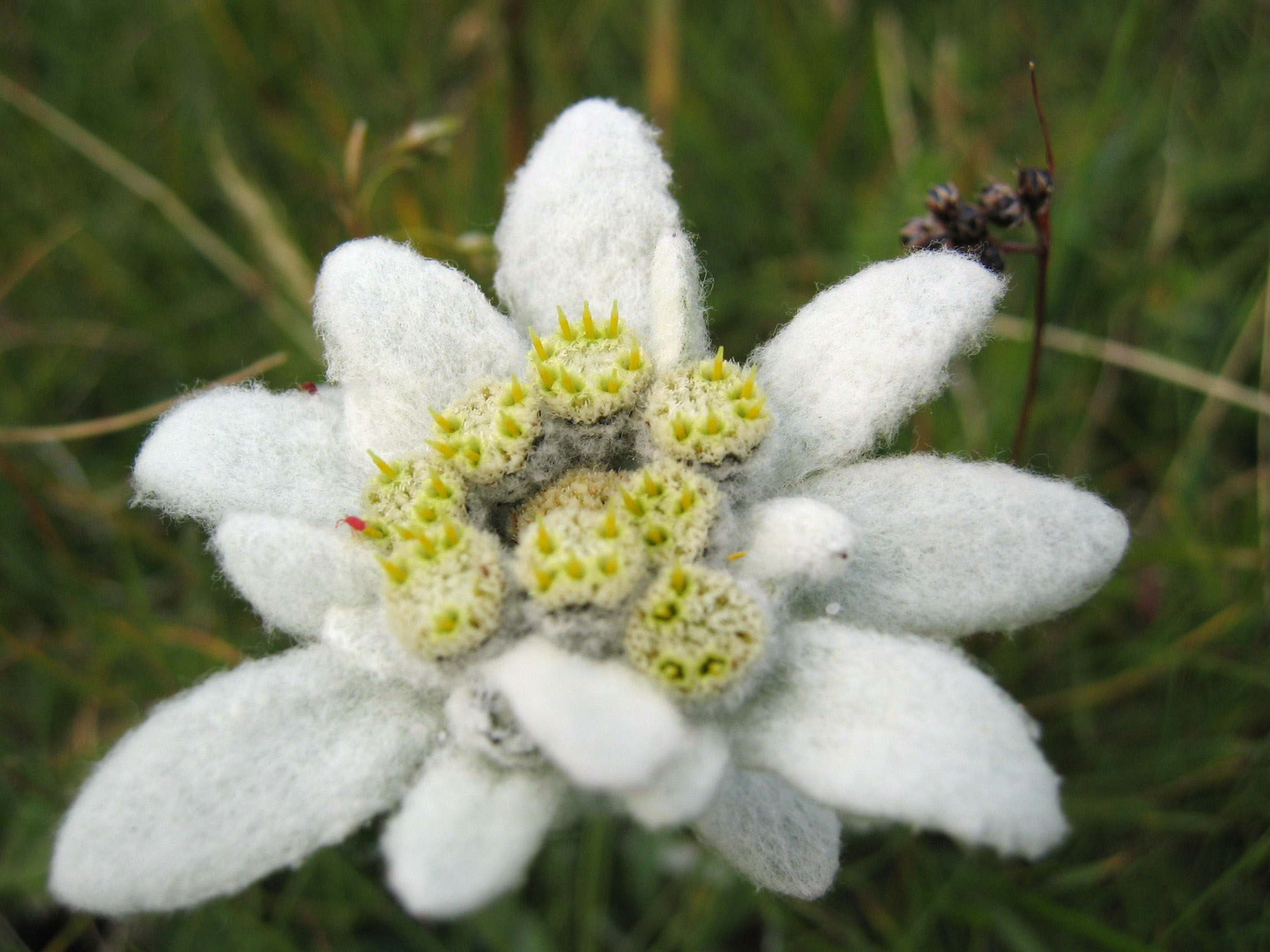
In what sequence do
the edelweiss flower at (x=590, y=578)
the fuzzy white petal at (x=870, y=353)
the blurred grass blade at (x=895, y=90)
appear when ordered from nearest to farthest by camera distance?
1. the edelweiss flower at (x=590, y=578)
2. the fuzzy white petal at (x=870, y=353)
3. the blurred grass blade at (x=895, y=90)

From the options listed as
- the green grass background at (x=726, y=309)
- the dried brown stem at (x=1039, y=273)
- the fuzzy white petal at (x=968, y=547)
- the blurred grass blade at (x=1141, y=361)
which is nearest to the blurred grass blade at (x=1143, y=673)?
the green grass background at (x=726, y=309)

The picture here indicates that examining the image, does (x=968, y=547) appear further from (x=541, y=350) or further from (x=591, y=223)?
(x=591, y=223)

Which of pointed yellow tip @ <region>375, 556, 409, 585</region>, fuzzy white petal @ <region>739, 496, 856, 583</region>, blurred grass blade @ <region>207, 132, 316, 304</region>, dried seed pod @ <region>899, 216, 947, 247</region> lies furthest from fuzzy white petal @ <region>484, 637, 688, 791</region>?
blurred grass blade @ <region>207, 132, 316, 304</region>

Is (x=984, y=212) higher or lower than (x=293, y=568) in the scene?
higher

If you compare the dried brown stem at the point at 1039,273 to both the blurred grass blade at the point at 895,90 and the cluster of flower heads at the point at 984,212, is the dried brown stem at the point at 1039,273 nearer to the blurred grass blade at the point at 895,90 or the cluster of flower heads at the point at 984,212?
the cluster of flower heads at the point at 984,212

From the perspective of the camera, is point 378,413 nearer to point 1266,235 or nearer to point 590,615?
point 590,615

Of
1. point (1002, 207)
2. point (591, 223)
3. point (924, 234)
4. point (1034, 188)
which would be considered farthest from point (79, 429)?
point (1034, 188)

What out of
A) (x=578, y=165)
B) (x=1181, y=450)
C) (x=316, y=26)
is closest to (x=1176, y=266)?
(x=1181, y=450)
